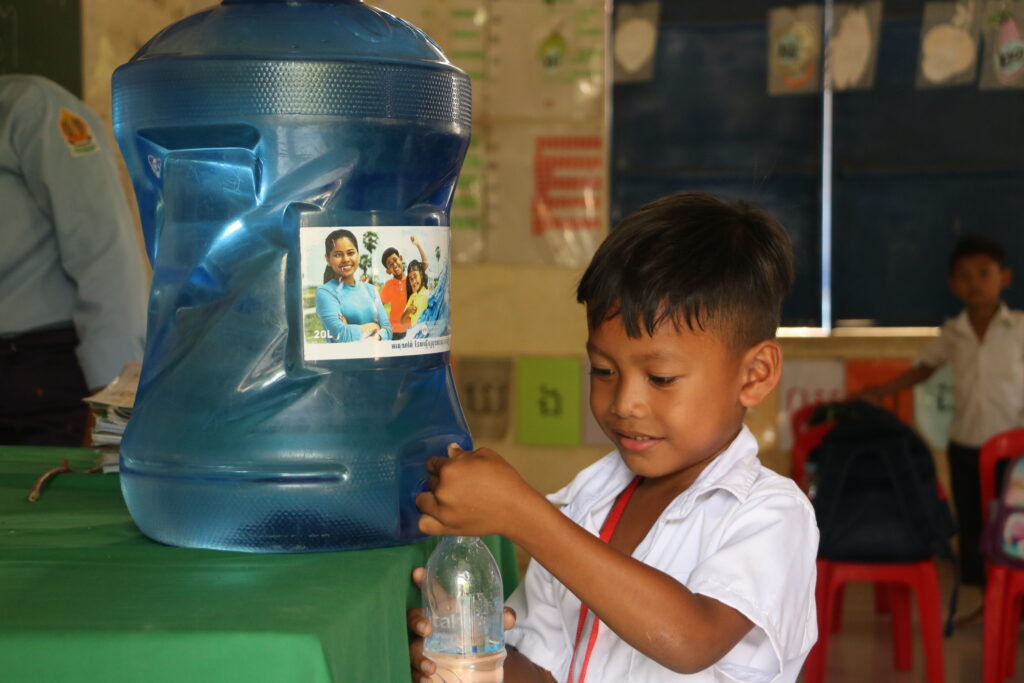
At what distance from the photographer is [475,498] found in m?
0.91

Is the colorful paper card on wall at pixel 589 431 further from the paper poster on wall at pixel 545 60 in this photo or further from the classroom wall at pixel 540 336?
the paper poster on wall at pixel 545 60

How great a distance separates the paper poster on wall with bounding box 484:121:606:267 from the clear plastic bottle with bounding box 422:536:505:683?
4219mm

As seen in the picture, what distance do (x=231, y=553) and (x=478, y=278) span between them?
171 inches

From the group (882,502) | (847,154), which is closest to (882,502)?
(882,502)

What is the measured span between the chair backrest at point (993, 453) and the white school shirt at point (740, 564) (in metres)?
3.02

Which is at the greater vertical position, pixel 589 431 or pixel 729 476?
pixel 729 476

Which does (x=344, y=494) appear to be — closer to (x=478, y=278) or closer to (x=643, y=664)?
(x=643, y=664)

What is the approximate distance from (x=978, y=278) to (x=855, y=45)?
1283 millimetres

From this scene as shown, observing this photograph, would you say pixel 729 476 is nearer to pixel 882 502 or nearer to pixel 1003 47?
pixel 882 502

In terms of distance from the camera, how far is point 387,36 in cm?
105

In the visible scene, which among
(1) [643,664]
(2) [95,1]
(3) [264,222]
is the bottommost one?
(1) [643,664]

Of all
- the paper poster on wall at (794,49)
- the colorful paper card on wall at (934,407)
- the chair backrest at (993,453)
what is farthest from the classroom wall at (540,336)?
the chair backrest at (993,453)

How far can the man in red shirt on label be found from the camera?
3.12 feet

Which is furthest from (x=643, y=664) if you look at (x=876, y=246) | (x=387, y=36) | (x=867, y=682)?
(x=876, y=246)
